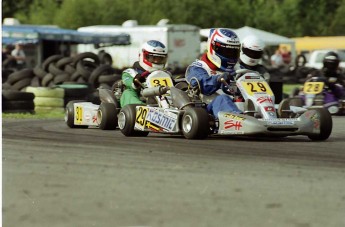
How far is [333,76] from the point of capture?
17906mm

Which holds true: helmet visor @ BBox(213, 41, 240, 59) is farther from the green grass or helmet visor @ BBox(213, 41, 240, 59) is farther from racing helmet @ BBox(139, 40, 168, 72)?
the green grass

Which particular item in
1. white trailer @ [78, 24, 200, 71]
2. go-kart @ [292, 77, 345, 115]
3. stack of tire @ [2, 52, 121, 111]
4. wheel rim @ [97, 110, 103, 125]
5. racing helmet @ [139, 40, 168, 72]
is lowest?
white trailer @ [78, 24, 200, 71]

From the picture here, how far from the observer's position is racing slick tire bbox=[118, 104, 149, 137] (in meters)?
11.1

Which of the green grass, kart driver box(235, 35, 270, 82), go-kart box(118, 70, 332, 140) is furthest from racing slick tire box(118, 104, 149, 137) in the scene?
the green grass

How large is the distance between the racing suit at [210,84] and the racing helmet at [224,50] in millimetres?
88

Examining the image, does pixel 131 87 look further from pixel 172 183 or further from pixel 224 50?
pixel 172 183

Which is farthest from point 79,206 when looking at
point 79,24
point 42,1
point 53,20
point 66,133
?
point 42,1

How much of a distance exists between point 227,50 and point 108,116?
1.83 m

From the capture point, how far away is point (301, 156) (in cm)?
874

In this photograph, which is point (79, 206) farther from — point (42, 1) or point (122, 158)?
point (42, 1)

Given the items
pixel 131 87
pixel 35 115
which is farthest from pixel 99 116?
pixel 35 115

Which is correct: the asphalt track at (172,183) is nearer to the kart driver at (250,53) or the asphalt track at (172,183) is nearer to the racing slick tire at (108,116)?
the kart driver at (250,53)

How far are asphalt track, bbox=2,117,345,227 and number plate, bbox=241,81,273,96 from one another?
59 centimetres

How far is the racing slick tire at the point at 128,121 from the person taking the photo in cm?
1112
